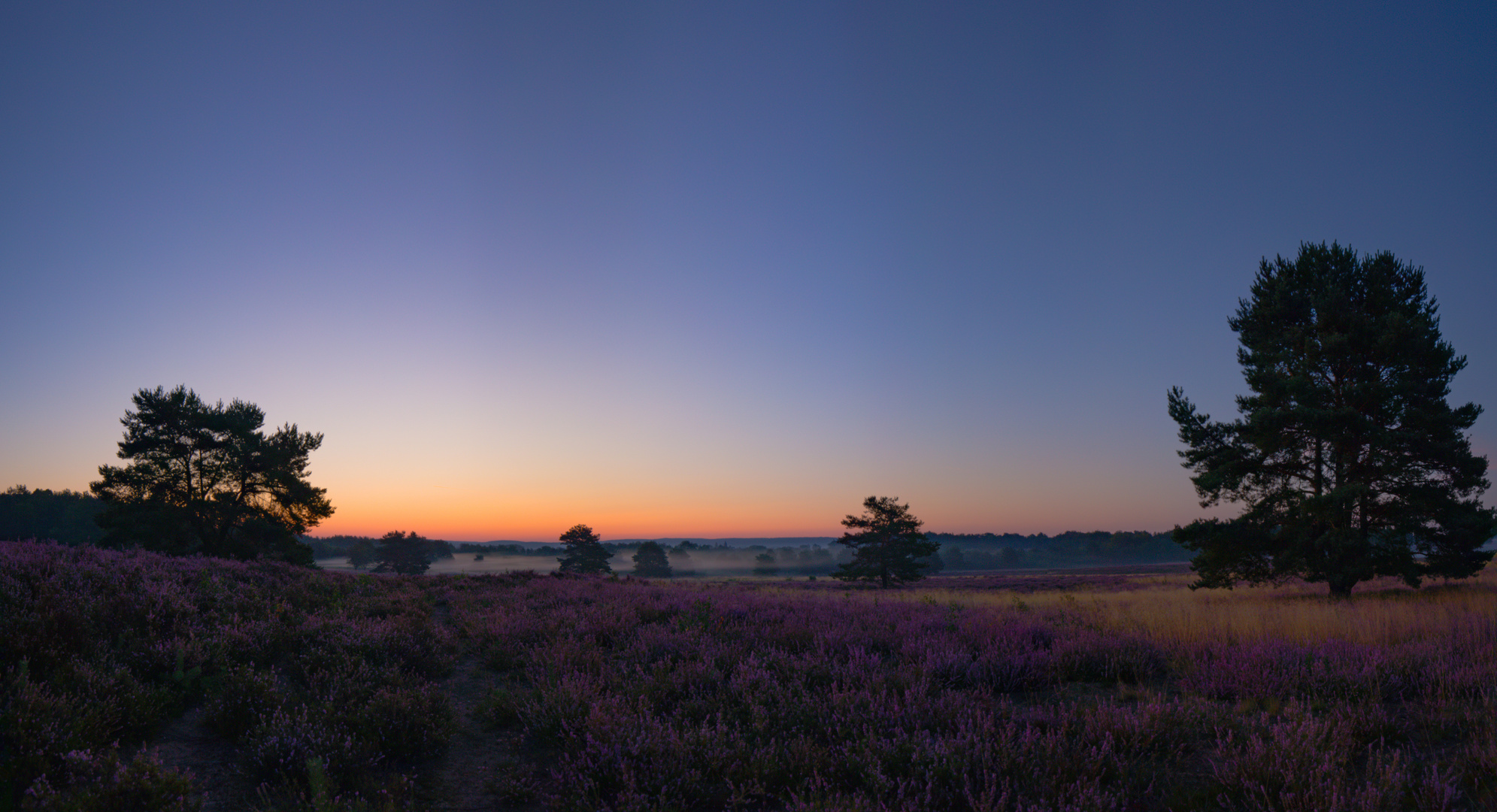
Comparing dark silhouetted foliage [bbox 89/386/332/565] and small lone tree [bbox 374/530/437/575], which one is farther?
small lone tree [bbox 374/530/437/575]

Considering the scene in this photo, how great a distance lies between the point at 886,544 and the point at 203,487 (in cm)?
3872

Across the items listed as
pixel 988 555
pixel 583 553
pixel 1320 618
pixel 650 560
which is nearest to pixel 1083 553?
pixel 988 555

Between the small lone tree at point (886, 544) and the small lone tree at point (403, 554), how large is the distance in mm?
48596

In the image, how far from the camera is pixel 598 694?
18.6 feet

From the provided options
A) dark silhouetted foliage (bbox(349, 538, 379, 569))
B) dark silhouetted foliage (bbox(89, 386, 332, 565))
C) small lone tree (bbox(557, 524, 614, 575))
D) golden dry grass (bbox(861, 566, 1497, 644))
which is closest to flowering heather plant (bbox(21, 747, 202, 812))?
golden dry grass (bbox(861, 566, 1497, 644))

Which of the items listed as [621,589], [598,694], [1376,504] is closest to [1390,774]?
[598,694]

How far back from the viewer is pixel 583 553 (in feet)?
187

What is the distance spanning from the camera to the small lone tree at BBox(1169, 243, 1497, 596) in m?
14.8

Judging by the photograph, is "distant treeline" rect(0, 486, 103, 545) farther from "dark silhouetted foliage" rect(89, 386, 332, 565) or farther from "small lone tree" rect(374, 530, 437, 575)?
"dark silhouetted foliage" rect(89, 386, 332, 565)

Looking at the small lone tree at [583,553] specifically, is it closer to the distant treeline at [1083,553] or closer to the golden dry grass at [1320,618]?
the golden dry grass at [1320,618]

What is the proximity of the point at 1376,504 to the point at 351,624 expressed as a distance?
22964 mm

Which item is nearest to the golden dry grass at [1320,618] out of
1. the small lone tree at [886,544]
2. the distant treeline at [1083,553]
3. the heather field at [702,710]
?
the heather field at [702,710]

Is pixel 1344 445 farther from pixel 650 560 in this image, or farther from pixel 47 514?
pixel 47 514

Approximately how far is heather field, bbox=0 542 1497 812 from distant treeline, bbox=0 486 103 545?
77650mm
